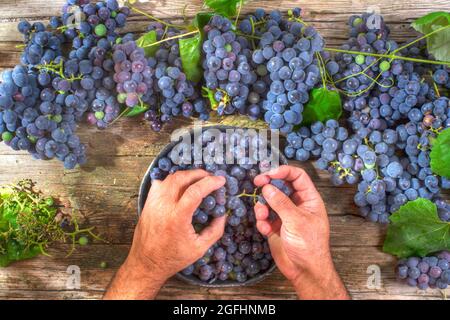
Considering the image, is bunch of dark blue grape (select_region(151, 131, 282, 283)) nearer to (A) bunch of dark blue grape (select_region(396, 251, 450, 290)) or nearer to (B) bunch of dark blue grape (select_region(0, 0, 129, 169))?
(B) bunch of dark blue grape (select_region(0, 0, 129, 169))

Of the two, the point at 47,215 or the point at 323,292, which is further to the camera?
the point at 47,215

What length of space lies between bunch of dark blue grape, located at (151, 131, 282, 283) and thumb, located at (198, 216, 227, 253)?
0.03m

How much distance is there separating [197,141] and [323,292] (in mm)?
598

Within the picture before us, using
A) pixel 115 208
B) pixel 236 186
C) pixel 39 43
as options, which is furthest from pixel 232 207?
pixel 39 43

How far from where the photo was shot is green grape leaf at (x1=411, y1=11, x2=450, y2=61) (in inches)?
56.6

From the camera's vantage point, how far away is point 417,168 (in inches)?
A: 58.7

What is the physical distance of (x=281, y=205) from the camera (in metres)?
1.31

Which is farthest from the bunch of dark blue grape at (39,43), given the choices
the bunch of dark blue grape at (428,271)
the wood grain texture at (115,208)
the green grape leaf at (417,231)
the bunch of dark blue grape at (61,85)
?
the bunch of dark blue grape at (428,271)

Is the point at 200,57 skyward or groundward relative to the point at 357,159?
skyward

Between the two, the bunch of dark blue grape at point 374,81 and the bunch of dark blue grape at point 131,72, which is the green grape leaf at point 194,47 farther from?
the bunch of dark blue grape at point 374,81

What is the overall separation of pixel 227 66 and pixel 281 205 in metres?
0.44
